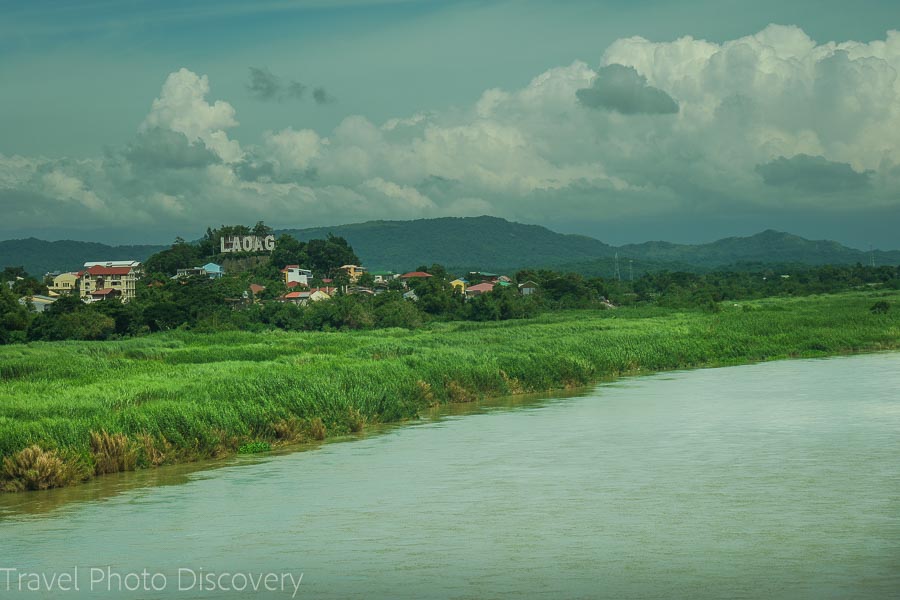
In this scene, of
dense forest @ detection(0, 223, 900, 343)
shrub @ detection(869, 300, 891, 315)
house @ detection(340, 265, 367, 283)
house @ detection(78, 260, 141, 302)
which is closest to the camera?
shrub @ detection(869, 300, 891, 315)

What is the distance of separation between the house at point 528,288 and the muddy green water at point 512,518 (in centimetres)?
5857

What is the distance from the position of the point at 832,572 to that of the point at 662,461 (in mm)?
7026

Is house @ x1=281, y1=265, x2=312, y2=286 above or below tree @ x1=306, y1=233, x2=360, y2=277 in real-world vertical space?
below

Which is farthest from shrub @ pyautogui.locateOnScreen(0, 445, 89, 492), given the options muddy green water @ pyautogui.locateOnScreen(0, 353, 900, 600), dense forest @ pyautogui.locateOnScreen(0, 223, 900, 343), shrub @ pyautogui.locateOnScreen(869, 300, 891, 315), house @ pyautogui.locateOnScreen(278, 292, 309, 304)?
house @ pyautogui.locateOnScreen(278, 292, 309, 304)

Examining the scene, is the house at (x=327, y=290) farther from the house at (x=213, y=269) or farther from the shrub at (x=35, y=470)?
the shrub at (x=35, y=470)

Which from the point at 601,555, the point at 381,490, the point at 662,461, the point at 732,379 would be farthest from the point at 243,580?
the point at 732,379

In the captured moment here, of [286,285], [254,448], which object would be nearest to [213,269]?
[286,285]

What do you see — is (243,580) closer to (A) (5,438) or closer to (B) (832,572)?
(B) (832,572)

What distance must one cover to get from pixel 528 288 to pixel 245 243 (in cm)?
4488

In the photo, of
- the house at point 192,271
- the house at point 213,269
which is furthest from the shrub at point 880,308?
the house at point 192,271

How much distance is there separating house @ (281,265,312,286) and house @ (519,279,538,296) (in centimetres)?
2241

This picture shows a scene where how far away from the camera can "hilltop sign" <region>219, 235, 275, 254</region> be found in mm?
113950

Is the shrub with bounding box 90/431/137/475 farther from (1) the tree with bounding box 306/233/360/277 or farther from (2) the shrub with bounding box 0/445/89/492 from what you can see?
(1) the tree with bounding box 306/233/360/277

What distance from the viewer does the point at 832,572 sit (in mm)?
9930
